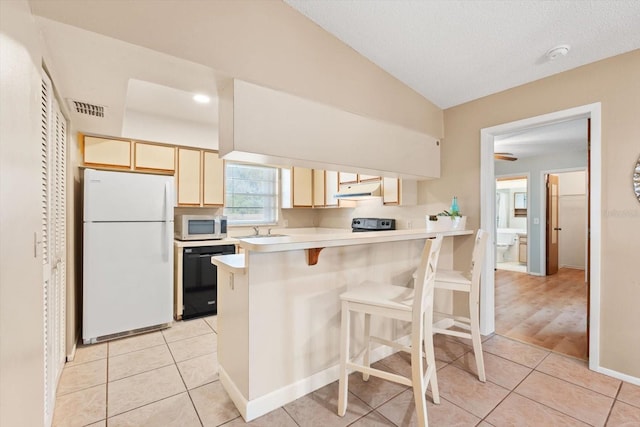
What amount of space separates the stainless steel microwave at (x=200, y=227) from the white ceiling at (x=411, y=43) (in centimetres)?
126

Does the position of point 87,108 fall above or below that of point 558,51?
below

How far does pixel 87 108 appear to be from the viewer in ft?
7.53

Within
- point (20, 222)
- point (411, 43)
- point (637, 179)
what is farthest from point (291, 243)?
point (637, 179)

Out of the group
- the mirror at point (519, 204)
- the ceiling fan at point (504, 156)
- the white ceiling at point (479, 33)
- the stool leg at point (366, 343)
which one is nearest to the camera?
the white ceiling at point (479, 33)

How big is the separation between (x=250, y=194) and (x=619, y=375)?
14.9ft

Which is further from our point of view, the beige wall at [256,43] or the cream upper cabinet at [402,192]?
the cream upper cabinet at [402,192]

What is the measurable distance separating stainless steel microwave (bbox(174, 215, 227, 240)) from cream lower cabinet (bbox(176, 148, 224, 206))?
0.79ft

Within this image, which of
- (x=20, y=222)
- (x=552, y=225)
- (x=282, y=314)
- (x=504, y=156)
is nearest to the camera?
(x=20, y=222)

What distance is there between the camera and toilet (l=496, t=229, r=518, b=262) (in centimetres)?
762

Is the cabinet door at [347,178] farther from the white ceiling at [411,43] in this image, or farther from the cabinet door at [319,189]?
the white ceiling at [411,43]

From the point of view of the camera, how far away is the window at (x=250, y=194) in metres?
4.61

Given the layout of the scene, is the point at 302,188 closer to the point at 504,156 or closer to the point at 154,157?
the point at 154,157

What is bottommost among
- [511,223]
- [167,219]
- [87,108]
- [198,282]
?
[198,282]

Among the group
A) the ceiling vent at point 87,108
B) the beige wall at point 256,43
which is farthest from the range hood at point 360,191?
the ceiling vent at point 87,108
